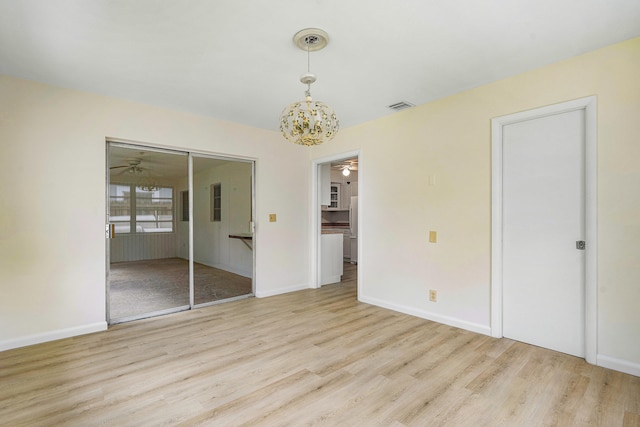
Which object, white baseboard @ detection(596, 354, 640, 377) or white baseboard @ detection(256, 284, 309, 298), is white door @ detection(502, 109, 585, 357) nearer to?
white baseboard @ detection(596, 354, 640, 377)

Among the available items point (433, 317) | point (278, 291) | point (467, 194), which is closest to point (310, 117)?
point (467, 194)

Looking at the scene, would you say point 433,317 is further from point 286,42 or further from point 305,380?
point 286,42

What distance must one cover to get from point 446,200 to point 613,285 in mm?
1561

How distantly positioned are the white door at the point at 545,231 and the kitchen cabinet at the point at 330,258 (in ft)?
9.78

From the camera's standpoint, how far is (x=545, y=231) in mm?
2834

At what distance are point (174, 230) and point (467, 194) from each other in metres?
4.48

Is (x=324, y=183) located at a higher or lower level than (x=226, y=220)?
higher

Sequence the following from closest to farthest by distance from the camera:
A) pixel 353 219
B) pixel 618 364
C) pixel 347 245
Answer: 1. pixel 618 364
2. pixel 353 219
3. pixel 347 245

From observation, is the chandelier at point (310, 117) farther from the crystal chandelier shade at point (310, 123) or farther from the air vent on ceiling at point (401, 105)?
the air vent on ceiling at point (401, 105)

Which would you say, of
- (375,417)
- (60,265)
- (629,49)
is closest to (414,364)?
(375,417)

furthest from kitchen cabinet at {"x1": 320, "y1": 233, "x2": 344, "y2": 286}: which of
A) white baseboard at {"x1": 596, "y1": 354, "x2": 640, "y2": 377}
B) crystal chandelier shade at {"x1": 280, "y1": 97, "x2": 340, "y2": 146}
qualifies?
white baseboard at {"x1": 596, "y1": 354, "x2": 640, "y2": 377}

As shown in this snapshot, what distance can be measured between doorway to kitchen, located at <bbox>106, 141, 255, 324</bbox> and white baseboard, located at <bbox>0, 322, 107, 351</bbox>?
22cm

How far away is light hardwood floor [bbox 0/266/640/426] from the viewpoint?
6.19ft

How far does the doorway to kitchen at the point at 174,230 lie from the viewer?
414cm
